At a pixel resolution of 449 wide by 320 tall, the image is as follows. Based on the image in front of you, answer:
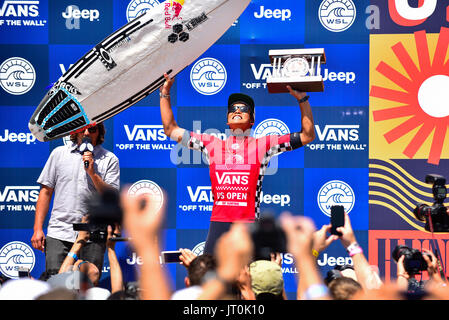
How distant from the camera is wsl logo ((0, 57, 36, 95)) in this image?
16.5 feet

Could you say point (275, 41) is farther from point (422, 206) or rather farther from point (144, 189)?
point (422, 206)

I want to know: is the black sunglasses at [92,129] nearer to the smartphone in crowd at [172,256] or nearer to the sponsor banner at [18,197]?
the sponsor banner at [18,197]

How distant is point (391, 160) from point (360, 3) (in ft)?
4.66

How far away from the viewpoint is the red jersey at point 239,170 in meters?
3.69

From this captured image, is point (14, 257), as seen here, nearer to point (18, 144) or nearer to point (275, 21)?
point (18, 144)

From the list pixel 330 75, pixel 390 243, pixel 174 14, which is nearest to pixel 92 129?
pixel 174 14

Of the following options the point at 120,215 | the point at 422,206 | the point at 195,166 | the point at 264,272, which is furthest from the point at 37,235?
the point at 120,215

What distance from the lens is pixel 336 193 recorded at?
4902 millimetres

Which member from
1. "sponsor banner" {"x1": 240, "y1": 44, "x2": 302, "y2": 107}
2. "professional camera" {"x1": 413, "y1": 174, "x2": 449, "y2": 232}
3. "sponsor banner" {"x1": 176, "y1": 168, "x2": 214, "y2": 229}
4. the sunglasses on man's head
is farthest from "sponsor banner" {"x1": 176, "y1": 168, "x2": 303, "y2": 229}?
"professional camera" {"x1": 413, "y1": 174, "x2": 449, "y2": 232}

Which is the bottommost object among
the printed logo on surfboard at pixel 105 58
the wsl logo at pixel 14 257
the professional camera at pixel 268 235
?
the wsl logo at pixel 14 257

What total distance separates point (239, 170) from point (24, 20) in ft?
8.79

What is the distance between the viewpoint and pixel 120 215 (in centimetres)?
141

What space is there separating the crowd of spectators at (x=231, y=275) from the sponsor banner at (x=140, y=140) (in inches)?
100

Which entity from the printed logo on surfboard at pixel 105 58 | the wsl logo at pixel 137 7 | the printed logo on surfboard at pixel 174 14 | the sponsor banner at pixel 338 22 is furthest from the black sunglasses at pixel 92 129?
the sponsor banner at pixel 338 22
